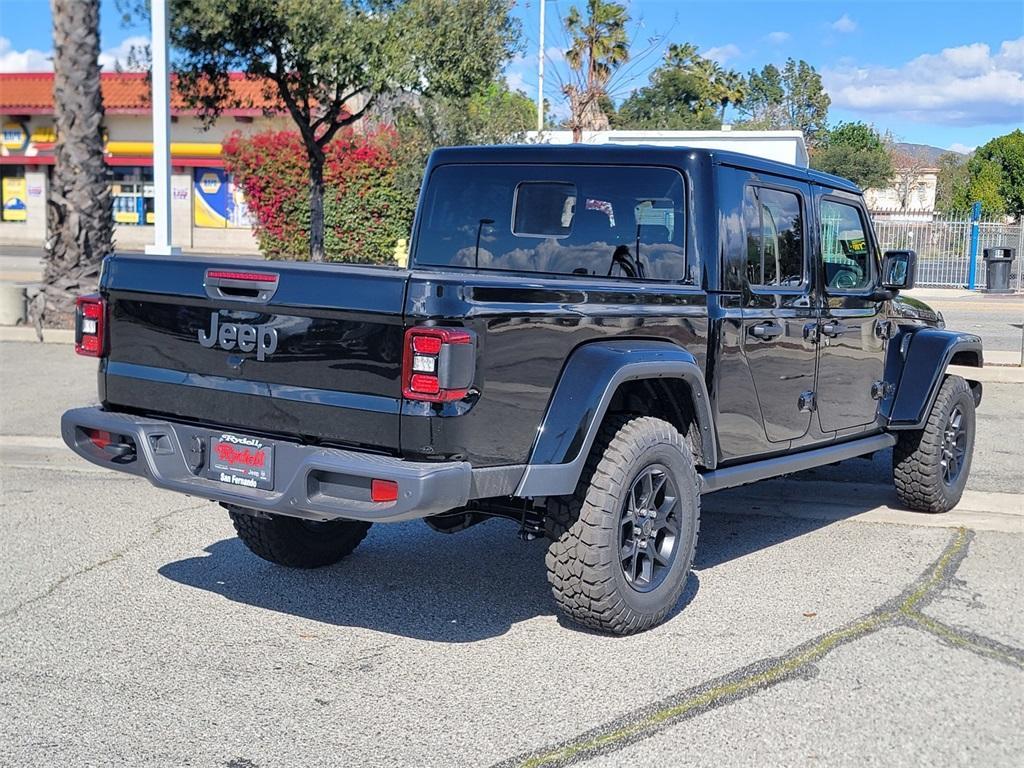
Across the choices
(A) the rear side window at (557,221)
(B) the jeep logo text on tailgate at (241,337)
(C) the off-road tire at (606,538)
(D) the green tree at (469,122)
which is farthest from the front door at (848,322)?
(D) the green tree at (469,122)

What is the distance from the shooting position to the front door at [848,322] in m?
6.05

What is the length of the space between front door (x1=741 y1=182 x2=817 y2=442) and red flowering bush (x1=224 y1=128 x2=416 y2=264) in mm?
24782

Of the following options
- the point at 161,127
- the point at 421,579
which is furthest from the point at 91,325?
the point at 161,127

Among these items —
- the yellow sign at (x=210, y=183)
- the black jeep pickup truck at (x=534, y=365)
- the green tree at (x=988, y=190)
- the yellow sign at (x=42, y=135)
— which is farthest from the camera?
the green tree at (x=988, y=190)

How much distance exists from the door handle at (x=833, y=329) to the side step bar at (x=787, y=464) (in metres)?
0.61

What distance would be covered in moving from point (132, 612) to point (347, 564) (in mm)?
1153

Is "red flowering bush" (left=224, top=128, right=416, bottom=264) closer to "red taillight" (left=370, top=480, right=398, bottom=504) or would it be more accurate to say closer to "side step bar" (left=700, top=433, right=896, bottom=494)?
"side step bar" (left=700, top=433, right=896, bottom=494)

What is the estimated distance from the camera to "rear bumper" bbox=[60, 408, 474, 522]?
12.8 ft

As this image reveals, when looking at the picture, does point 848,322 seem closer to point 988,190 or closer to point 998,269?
point 998,269

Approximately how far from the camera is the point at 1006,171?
4956 cm

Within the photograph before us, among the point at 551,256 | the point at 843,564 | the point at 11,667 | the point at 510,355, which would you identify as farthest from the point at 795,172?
the point at 11,667

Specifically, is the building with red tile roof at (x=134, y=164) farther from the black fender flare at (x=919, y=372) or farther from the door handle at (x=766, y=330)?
the door handle at (x=766, y=330)

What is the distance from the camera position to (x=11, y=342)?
12.9 metres

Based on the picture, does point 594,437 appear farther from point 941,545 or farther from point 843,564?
point 941,545
